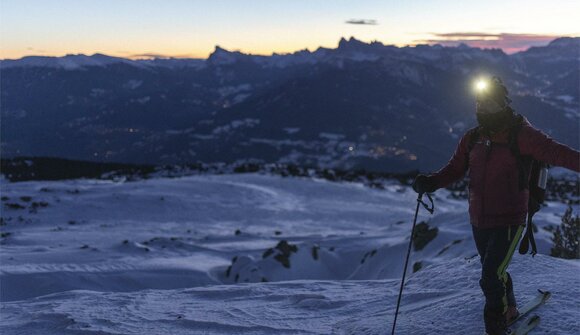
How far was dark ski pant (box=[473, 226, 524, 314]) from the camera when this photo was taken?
4863 millimetres

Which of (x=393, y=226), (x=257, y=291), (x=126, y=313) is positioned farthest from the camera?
(x=393, y=226)

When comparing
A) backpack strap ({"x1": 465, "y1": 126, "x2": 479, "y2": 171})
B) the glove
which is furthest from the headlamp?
the glove

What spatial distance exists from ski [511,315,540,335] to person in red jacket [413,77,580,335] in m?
0.14

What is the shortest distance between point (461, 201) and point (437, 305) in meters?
29.9

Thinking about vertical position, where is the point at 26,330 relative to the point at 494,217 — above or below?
below

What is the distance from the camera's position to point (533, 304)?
18.2 feet

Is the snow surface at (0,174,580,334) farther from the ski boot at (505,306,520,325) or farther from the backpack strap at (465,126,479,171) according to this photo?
the backpack strap at (465,126,479,171)

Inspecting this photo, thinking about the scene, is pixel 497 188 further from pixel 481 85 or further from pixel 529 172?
pixel 481 85

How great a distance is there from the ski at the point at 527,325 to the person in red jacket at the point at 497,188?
5.6 inches

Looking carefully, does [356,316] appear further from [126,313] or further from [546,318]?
[126,313]

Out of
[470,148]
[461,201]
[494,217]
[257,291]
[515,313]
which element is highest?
[470,148]

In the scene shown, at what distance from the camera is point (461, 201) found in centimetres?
3444

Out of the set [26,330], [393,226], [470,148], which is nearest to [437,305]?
[470,148]

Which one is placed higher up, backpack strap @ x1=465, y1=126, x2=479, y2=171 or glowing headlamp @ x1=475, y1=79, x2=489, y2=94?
glowing headlamp @ x1=475, y1=79, x2=489, y2=94
